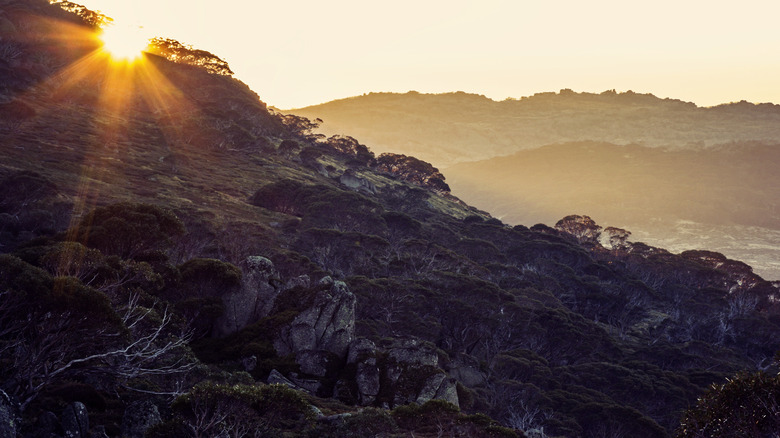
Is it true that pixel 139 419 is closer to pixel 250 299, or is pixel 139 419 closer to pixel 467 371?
pixel 250 299

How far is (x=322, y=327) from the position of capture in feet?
102

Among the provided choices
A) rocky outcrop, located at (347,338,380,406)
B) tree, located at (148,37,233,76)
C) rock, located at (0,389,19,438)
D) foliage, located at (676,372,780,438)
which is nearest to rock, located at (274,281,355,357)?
rocky outcrop, located at (347,338,380,406)

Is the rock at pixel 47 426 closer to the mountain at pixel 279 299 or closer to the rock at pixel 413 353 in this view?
the mountain at pixel 279 299

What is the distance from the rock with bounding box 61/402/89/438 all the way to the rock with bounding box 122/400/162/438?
110cm

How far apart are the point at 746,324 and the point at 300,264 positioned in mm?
66671

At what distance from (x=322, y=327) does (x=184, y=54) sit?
141m

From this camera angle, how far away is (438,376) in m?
28.2

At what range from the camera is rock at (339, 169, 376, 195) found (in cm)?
11725

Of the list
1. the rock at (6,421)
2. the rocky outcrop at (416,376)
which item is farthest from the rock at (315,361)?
the rock at (6,421)

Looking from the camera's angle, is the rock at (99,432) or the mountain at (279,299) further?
the mountain at (279,299)

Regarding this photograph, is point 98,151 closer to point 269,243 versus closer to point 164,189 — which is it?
point 164,189

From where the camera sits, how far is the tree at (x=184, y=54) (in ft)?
486

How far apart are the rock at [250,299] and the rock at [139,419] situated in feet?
51.9

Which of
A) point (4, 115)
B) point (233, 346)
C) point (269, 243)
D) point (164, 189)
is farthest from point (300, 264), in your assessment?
point (4, 115)
